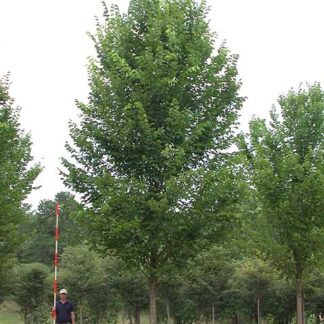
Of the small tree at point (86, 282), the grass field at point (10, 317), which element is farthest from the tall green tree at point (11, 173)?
the grass field at point (10, 317)

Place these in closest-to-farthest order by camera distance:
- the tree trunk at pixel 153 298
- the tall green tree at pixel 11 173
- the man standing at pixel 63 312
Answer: the tree trunk at pixel 153 298 → the man standing at pixel 63 312 → the tall green tree at pixel 11 173

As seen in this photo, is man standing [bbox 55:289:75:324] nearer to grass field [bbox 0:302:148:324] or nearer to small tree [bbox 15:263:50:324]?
small tree [bbox 15:263:50:324]

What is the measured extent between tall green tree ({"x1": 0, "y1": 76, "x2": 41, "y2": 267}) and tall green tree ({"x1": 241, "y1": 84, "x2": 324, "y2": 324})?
25.0 feet

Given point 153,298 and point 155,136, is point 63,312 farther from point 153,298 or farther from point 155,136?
point 155,136

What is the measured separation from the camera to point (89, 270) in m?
38.2

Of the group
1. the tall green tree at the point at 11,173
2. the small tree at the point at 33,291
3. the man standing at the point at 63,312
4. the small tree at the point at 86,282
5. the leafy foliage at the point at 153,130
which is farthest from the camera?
the small tree at the point at 33,291

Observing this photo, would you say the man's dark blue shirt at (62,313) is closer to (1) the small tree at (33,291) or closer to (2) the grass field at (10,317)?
(1) the small tree at (33,291)

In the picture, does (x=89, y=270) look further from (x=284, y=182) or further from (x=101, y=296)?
(x=284, y=182)

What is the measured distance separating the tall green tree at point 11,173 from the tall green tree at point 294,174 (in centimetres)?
761

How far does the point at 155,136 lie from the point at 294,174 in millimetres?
6784

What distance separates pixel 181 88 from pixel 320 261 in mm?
8512

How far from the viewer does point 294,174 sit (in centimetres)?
1625

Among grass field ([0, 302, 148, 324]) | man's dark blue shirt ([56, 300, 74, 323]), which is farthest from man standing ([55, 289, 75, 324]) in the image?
grass field ([0, 302, 148, 324])

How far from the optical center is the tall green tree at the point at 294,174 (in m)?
16.1
